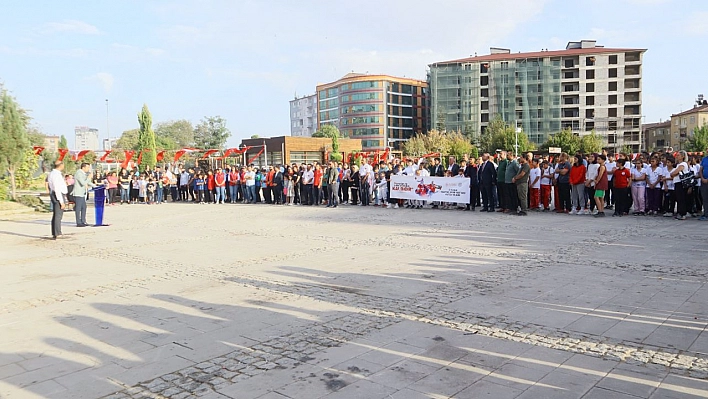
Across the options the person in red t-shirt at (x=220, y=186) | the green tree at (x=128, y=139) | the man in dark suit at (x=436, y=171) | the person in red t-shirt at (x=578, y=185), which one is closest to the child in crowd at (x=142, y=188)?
the person in red t-shirt at (x=220, y=186)

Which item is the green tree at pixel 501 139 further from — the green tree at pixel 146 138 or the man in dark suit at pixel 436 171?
the man in dark suit at pixel 436 171

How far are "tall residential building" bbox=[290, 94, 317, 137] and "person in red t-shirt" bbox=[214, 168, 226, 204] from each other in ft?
430

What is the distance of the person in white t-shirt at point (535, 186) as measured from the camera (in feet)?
58.5

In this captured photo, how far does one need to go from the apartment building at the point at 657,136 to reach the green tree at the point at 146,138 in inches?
3856

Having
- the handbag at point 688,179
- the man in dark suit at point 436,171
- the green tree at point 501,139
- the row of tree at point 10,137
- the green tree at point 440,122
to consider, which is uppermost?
the green tree at point 440,122

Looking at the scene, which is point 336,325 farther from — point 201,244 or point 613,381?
point 201,244

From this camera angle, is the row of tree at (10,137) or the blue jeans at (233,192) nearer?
the row of tree at (10,137)

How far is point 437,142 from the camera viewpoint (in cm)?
8175

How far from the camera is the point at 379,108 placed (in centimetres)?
13150

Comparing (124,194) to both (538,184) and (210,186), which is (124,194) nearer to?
(210,186)

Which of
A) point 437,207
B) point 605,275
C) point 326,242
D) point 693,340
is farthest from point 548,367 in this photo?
point 437,207

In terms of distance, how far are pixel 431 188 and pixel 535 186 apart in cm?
386

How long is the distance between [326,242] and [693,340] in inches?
312

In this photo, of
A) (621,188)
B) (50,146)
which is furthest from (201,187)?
(50,146)
